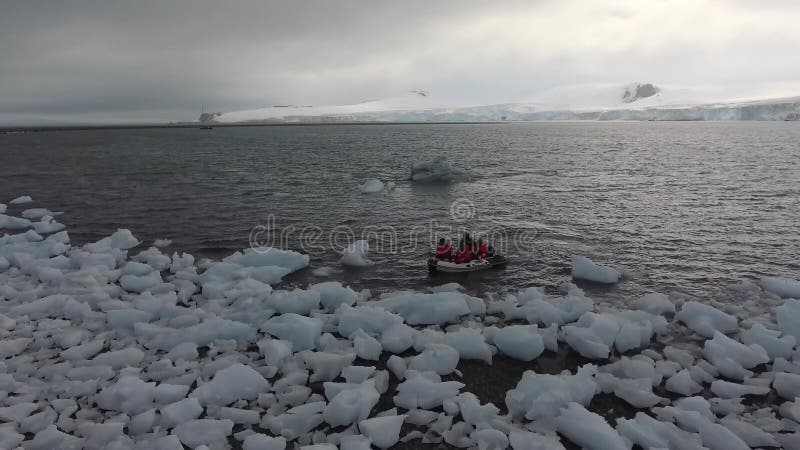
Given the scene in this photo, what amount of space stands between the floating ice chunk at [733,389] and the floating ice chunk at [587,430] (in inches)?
137

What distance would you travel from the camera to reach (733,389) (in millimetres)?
10977

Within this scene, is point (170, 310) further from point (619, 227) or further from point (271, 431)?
point (619, 227)

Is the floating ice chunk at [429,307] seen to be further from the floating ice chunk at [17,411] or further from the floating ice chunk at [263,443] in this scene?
the floating ice chunk at [17,411]

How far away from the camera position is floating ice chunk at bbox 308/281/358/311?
1579 centimetres

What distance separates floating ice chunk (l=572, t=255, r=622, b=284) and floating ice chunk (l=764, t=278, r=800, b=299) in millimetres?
4869

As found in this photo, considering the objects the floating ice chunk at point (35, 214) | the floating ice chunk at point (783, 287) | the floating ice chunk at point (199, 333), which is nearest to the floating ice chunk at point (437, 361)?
the floating ice chunk at point (199, 333)

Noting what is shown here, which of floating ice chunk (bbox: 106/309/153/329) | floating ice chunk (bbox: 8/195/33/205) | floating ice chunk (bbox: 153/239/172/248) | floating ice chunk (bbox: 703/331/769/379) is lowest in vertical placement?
floating ice chunk (bbox: 703/331/769/379)

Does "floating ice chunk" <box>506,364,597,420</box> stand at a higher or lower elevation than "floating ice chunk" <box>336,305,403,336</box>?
lower

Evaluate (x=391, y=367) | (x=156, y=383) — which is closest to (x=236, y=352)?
(x=156, y=383)

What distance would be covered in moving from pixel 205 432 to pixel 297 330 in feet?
12.9

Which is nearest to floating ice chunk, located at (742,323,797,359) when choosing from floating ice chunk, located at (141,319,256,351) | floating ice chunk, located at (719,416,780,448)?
floating ice chunk, located at (719,416,780,448)

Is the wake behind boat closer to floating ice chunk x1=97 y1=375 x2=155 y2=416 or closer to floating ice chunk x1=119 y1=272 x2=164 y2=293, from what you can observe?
floating ice chunk x1=119 y1=272 x2=164 y2=293

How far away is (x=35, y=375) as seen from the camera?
1159 cm

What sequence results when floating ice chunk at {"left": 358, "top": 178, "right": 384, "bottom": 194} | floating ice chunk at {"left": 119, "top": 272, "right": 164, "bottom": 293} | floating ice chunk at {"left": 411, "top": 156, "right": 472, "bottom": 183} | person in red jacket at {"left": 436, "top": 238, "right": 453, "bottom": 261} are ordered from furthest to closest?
floating ice chunk at {"left": 411, "top": 156, "right": 472, "bottom": 183}
floating ice chunk at {"left": 358, "top": 178, "right": 384, "bottom": 194}
person in red jacket at {"left": 436, "top": 238, "right": 453, "bottom": 261}
floating ice chunk at {"left": 119, "top": 272, "right": 164, "bottom": 293}
